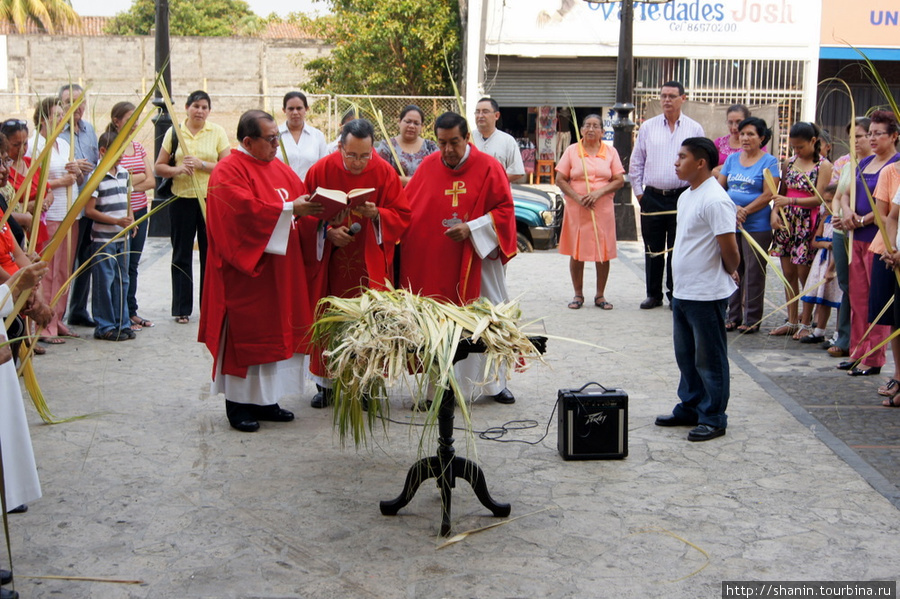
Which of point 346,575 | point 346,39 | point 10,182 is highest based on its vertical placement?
point 346,39

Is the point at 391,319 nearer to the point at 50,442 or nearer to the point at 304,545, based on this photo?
the point at 304,545

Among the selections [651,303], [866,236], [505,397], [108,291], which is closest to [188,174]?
[108,291]

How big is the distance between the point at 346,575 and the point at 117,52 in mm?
31732

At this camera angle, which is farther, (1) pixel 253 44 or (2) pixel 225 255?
(1) pixel 253 44

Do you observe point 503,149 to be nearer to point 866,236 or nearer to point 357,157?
point 357,157

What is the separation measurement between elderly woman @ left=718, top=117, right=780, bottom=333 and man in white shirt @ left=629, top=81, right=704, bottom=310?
92 cm

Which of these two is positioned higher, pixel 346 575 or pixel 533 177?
pixel 533 177

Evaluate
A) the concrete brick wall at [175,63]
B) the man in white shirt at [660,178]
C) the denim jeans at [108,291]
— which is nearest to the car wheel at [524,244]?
the man in white shirt at [660,178]

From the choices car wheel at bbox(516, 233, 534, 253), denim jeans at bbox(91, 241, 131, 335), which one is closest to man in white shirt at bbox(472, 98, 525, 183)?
denim jeans at bbox(91, 241, 131, 335)

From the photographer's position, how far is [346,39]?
24312mm

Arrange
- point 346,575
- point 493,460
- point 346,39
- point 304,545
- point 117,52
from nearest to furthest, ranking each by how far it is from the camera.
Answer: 1. point 346,575
2. point 304,545
3. point 493,460
4. point 346,39
5. point 117,52

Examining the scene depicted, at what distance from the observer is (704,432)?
5977mm

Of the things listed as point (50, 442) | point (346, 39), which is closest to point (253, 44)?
point (346, 39)

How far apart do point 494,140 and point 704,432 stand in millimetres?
3806
